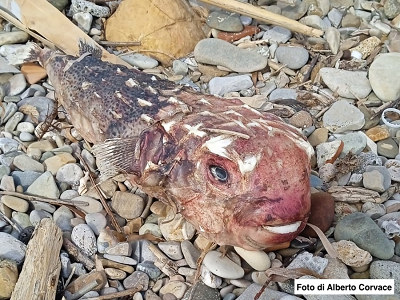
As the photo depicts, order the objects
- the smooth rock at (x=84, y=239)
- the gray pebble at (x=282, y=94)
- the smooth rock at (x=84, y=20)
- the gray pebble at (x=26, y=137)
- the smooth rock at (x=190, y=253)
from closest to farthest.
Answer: the smooth rock at (x=190, y=253), the smooth rock at (x=84, y=239), the gray pebble at (x=26, y=137), the gray pebble at (x=282, y=94), the smooth rock at (x=84, y=20)

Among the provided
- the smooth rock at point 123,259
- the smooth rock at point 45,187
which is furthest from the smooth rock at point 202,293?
the smooth rock at point 45,187

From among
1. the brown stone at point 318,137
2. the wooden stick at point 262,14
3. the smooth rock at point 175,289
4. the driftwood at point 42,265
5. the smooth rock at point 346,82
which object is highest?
the wooden stick at point 262,14

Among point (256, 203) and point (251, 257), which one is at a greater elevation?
point (256, 203)

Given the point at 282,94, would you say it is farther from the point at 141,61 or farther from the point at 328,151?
the point at 141,61

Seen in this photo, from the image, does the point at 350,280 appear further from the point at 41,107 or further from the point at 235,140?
the point at 41,107

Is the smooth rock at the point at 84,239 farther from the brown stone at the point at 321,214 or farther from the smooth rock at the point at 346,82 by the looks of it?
the smooth rock at the point at 346,82

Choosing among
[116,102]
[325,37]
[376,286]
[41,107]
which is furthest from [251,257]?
[325,37]

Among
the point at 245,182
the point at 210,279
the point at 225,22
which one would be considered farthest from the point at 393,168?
the point at 225,22

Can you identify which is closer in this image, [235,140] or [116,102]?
[235,140]
